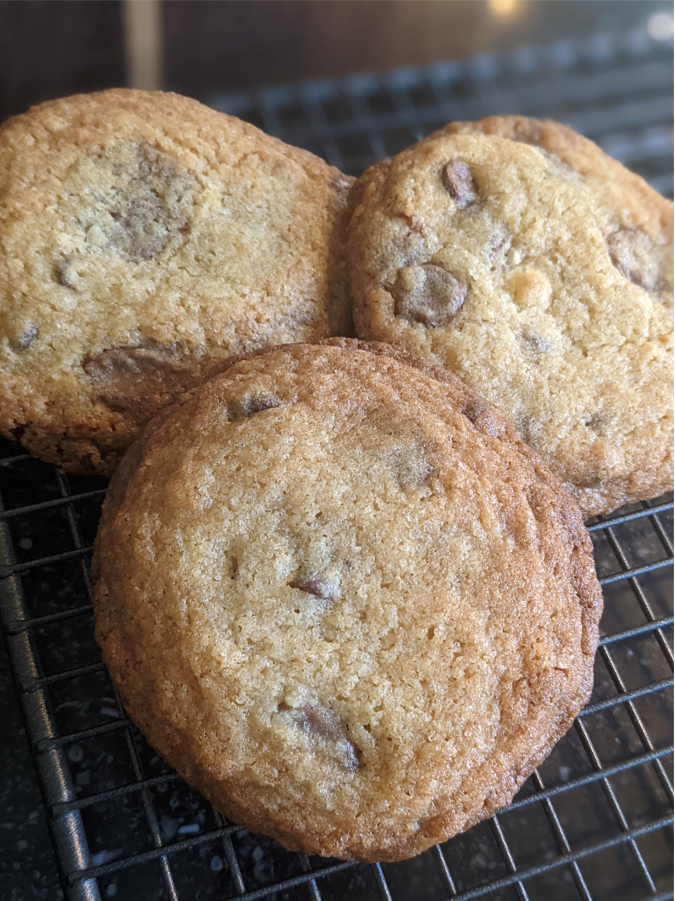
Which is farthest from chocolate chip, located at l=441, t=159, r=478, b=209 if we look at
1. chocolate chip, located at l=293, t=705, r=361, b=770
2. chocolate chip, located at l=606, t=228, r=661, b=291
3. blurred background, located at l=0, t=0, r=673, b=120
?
blurred background, located at l=0, t=0, r=673, b=120

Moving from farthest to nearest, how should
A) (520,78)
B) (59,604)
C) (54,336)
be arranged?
1. (520,78)
2. (59,604)
3. (54,336)

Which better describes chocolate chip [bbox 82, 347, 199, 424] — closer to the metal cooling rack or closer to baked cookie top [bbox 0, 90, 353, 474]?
baked cookie top [bbox 0, 90, 353, 474]

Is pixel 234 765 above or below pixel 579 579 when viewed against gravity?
below

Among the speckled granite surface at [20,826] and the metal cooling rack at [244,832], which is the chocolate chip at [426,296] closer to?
the metal cooling rack at [244,832]

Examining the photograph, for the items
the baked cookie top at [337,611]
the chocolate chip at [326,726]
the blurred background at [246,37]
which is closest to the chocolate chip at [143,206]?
the baked cookie top at [337,611]

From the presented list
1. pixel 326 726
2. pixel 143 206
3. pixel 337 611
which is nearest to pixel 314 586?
pixel 337 611

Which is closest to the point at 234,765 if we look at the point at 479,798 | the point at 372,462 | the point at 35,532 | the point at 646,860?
the point at 479,798

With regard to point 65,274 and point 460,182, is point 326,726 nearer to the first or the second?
point 65,274

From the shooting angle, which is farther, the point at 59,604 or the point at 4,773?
the point at 59,604

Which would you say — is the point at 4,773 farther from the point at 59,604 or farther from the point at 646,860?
the point at 646,860
